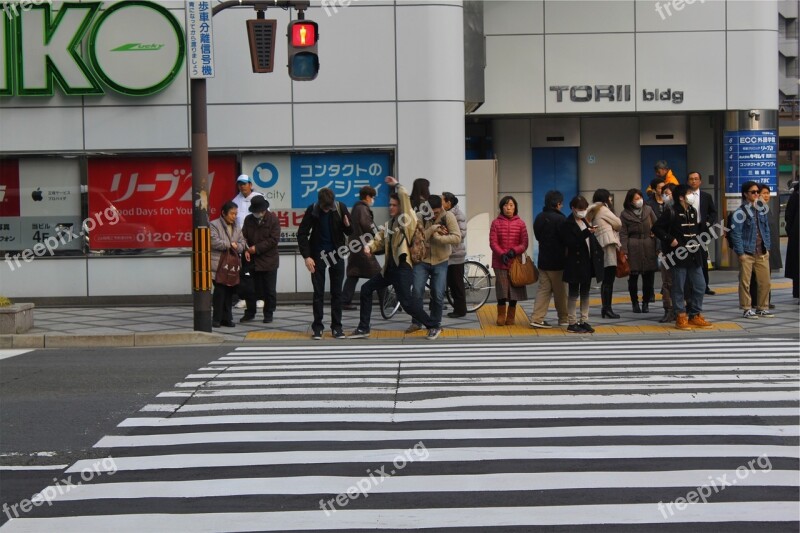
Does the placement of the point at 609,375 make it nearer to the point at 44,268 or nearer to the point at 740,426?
the point at 740,426

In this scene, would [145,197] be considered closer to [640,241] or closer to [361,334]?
[361,334]

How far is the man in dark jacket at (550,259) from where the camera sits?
14.0m

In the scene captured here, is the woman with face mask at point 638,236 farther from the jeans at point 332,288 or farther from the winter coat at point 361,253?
the jeans at point 332,288

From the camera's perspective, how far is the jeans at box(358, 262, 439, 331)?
1352 cm

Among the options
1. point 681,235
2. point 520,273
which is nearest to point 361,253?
point 520,273

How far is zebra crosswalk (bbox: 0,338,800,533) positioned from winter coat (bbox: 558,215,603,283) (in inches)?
96.4

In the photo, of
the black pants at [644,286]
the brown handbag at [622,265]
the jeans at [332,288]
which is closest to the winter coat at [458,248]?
the jeans at [332,288]

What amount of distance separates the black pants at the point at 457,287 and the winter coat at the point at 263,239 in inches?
97.9

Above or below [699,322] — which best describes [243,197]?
above

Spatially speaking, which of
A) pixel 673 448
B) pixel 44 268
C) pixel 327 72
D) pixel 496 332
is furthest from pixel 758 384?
pixel 44 268

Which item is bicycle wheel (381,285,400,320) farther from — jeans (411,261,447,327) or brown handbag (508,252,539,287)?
brown handbag (508,252,539,287)

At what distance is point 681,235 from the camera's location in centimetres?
1391
